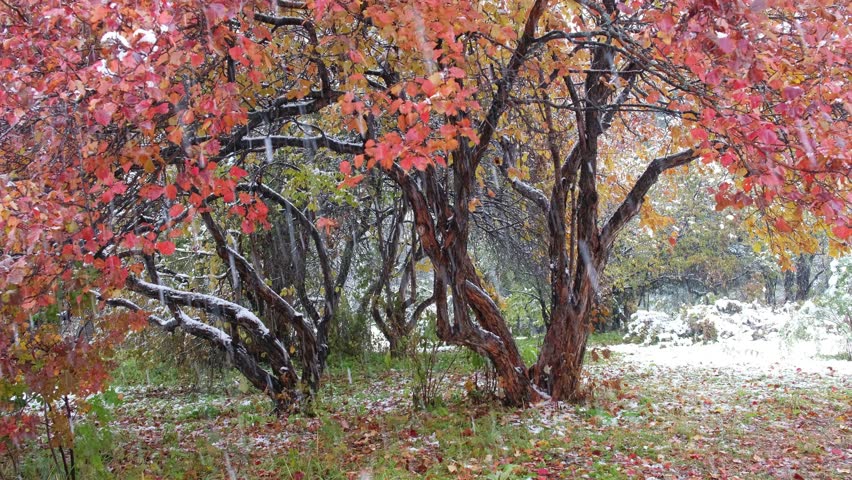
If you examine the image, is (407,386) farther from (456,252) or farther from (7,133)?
→ (7,133)

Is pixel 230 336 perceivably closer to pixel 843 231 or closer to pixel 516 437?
pixel 516 437

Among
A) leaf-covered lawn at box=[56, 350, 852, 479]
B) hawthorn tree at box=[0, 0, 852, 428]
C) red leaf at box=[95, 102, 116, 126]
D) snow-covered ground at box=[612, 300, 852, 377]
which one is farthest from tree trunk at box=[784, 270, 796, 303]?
red leaf at box=[95, 102, 116, 126]

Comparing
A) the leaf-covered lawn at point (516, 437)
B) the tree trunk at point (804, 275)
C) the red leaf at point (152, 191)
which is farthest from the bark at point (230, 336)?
the tree trunk at point (804, 275)

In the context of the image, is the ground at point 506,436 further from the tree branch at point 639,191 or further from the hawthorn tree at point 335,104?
the tree branch at point 639,191

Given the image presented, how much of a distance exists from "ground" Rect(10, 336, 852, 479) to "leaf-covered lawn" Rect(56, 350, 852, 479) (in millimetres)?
16

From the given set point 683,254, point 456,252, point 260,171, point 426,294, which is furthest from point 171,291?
point 683,254

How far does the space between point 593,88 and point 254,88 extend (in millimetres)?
3299

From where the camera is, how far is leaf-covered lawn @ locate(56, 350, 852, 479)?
4.59 metres

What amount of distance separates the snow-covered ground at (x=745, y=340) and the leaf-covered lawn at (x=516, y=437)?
2521 millimetres

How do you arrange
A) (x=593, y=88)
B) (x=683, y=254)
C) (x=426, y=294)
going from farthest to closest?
(x=683, y=254) < (x=426, y=294) < (x=593, y=88)

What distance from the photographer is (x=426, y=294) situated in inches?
670

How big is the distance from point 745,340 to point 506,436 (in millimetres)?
10478

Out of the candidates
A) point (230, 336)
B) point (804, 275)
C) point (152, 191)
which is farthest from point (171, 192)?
point (804, 275)

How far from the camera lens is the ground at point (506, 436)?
4.61 m
